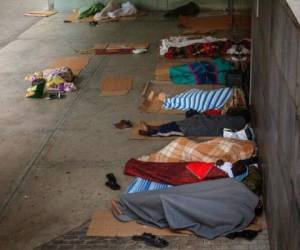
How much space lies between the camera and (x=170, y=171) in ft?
12.5

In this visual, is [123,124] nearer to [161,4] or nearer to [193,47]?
[193,47]

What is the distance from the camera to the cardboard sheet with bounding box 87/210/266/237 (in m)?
3.25

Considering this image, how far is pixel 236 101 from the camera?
500 centimetres

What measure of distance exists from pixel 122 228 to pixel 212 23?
6127 mm

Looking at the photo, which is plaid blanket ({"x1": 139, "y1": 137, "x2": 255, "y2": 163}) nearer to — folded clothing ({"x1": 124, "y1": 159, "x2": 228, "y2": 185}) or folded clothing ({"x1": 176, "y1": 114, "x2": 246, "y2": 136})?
folded clothing ({"x1": 124, "y1": 159, "x2": 228, "y2": 185})

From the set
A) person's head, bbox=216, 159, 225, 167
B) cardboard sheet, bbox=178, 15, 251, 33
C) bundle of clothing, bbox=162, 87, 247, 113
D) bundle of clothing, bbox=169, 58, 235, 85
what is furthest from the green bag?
person's head, bbox=216, 159, 225, 167

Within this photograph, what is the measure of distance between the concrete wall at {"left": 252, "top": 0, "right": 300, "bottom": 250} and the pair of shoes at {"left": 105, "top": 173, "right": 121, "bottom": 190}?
109cm

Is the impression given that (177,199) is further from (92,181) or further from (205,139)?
(205,139)

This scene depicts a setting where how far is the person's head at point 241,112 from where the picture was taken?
4629mm

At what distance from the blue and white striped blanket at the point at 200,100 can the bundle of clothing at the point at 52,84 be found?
1.29m

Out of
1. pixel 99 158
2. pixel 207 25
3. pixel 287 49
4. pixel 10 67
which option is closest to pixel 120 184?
pixel 99 158

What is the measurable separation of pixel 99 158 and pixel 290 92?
7.92 feet

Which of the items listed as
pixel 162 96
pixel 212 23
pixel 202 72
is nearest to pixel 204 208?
pixel 162 96

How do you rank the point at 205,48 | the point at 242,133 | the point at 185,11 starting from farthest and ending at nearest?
1. the point at 185,11
2. the point at 205,48
3. the point at 242,133
